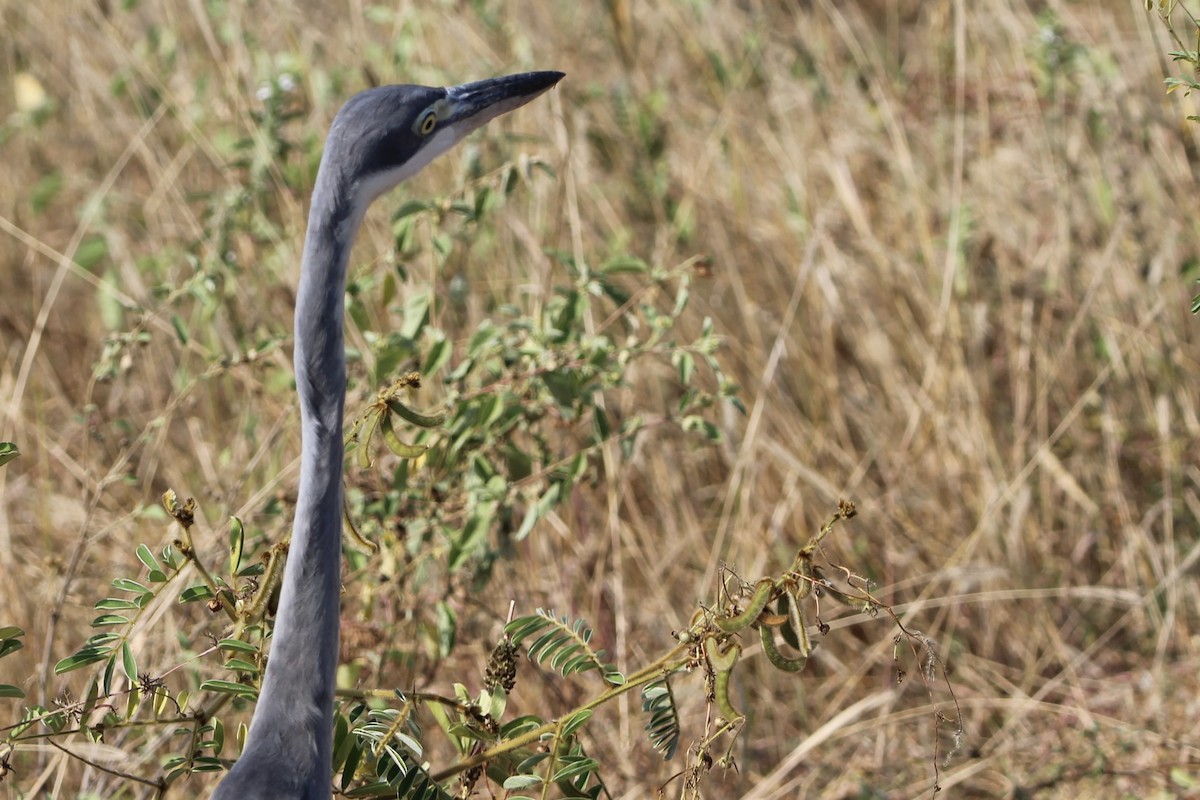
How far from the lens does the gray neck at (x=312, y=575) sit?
1422 millimetres

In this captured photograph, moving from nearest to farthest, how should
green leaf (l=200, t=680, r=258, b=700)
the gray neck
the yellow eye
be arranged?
the gray neck
green leaf (l=200, t=680, r=258, b=700)
the yellow eye

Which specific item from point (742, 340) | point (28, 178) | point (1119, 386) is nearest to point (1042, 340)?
point (1119, 386)

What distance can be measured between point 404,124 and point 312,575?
578 millimetres

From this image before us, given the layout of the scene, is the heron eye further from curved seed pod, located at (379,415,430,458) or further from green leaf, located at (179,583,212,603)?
green leaf, located at (179,583,212,603)

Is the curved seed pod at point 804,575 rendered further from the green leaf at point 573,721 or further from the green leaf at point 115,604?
the green leaf at point 115,604

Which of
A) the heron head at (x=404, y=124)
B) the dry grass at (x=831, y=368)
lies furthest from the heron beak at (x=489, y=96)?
the dry grass at (x=831, y=368)

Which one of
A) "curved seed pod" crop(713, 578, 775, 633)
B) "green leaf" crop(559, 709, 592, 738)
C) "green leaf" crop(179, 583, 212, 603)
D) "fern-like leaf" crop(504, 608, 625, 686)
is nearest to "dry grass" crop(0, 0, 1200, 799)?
"green leaf" crop(179, 583, 212, 603)

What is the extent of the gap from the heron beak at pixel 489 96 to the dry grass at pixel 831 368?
872 millimetres

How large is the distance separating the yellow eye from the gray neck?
0.81 ft

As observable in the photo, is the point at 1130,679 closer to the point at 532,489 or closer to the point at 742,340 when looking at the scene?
the point at 742,340

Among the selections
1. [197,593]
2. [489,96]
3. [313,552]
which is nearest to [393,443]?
[313,552]

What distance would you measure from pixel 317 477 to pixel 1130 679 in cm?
219

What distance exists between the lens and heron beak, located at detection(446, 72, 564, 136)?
181 cm

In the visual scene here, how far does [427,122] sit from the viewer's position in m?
1.72
